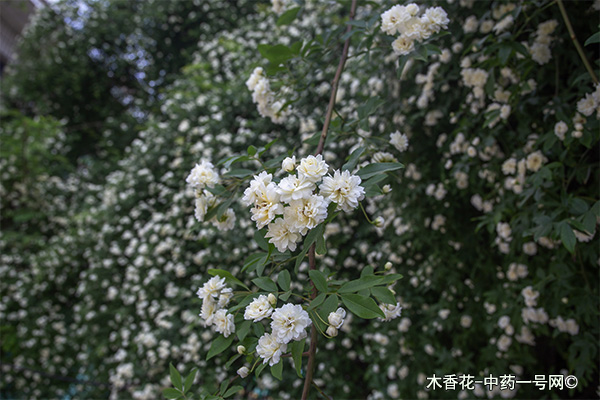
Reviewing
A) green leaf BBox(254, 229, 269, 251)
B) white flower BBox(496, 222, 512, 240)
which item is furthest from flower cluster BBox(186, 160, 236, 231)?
white flower BBox(496, 222, 512, 240)

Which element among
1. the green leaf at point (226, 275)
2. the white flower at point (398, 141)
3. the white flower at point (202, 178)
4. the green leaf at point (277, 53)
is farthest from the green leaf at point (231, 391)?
the green leaf at point (277, 53)

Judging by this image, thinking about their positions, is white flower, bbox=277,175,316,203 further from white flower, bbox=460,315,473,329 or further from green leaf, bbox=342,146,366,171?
white flower, bbox=460,315,473,329

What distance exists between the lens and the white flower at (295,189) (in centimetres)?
64

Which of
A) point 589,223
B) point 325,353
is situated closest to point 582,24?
point 589,223

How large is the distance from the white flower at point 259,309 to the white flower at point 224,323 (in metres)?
0.06

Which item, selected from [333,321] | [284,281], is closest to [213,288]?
[284,281]

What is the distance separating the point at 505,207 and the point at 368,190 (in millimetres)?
698

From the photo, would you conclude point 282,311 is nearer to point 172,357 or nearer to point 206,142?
point 172,357

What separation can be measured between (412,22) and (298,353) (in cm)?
72

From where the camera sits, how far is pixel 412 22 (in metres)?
0.92

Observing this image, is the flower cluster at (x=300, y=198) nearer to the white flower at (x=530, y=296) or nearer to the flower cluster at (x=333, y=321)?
the flower cluster at (x=333, y=321)

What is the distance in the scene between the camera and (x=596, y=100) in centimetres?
98

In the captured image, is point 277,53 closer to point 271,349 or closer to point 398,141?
point 398,141

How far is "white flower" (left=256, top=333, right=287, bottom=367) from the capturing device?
2.16 feet
